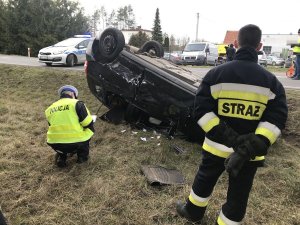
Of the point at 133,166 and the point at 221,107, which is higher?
the point at 221,107

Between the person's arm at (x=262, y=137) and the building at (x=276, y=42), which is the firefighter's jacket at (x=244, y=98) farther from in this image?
the building at (x=276, y=42)

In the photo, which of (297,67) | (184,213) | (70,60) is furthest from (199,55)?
(184,213)

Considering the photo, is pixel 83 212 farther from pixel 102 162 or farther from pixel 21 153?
pixel 21 153

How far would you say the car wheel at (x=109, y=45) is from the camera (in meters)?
5.19

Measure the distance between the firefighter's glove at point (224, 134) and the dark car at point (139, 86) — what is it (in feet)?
6.85

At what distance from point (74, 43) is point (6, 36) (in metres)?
16.7

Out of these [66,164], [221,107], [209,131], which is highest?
[221,107]

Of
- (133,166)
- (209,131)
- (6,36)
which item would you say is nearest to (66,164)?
(133,166)

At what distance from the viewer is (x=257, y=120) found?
2539 millimetres

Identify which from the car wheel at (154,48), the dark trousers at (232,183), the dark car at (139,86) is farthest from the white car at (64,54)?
the dark trousers at (232,183)

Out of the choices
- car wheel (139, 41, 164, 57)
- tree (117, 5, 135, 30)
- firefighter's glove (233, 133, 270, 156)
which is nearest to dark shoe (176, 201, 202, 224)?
firefighter's glove (233, 133, 270, 156)

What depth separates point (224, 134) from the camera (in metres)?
2.49

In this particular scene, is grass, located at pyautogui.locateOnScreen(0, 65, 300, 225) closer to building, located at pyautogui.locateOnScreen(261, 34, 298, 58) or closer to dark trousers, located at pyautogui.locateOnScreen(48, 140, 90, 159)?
dark trousers, located at pyautogui.locateOnScreen(48, 140, 90, 159)

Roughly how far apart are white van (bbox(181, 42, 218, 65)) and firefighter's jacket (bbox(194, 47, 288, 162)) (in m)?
18.0
